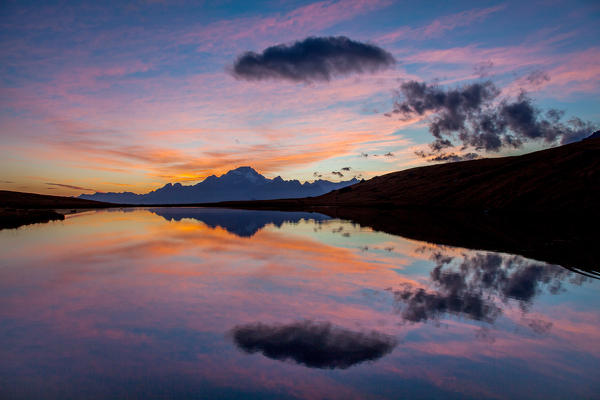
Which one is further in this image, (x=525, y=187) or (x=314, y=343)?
(x=525, y=187)

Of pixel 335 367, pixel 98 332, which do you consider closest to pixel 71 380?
pixel 98 332

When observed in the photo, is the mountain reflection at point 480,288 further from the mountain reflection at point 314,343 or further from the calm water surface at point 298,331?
the mountain reflection at point 314,343

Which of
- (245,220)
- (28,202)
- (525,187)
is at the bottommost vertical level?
(245,220)

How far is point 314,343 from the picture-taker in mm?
10578

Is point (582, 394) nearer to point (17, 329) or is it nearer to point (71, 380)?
point (71, 380)

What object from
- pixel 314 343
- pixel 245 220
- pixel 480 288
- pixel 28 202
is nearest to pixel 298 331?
pixel 314 343

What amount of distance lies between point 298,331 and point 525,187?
11887cm

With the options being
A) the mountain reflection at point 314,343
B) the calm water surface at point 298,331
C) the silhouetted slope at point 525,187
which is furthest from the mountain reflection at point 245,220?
the silhouetted slope at point 525,187

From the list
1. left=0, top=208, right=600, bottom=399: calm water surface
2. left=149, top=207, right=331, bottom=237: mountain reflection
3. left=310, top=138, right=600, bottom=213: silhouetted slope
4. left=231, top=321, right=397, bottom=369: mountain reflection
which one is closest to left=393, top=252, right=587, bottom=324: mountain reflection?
left=0, top=208, right=600, bottom=399: calm water surface

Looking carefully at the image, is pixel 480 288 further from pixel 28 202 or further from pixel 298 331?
pixel 28 202

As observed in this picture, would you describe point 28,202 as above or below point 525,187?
below

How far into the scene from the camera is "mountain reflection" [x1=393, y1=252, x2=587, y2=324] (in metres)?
→ 13.6

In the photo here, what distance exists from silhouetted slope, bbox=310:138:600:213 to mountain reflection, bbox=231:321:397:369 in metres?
93.6

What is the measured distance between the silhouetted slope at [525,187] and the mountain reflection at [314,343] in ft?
307
